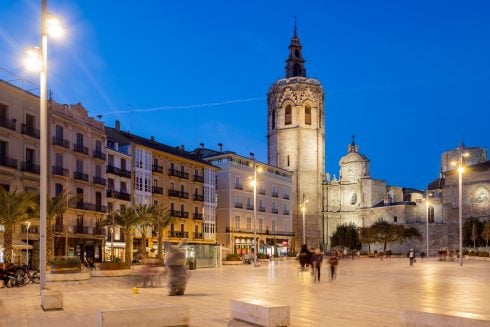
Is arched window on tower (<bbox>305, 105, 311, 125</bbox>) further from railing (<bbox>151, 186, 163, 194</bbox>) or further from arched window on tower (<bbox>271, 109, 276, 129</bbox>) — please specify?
railing (<bbox>151, 186, 163, 194</bbox>)

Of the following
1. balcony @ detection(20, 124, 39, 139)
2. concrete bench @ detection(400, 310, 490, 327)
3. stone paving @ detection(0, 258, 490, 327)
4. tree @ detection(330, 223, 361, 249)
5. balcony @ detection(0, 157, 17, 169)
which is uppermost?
balcony @ detection(20, 124, 39, 139)

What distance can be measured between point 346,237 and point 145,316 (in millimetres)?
95744

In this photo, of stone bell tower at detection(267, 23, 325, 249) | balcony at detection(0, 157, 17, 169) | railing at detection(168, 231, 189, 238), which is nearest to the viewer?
balcony at detection(0, 157, 17, 169)

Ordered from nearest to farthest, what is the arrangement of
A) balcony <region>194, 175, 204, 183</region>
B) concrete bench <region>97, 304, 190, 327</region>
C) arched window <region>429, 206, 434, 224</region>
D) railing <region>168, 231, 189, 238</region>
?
concrete bench <region>97, 304, 190, 327</region>, railing <region>168, 231, 189, 238</region>, balcony <region>194, 175, 204, 183</region>, arched window <region>429, 206, 434, 224</region>

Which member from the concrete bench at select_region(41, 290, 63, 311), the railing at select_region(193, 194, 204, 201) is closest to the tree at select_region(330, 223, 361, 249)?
the railing at select_region(193, 194, 204, 201)

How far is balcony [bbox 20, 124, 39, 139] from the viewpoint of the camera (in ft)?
149

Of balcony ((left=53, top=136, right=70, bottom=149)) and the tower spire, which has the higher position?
the tower spire

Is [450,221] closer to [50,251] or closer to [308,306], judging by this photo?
[50,251]

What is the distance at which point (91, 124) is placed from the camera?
5497 cm

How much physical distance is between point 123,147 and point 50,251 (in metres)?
26.6

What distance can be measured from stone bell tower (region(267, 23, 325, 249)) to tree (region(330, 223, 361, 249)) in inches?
147

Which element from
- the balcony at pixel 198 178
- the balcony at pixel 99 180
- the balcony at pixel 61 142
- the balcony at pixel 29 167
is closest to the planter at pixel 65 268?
the balcony at pixel 29 167

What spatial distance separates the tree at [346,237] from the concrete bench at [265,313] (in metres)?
94.4

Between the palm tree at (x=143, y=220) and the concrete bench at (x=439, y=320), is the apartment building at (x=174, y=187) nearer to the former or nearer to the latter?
the palm tree at (x=143, y=220)
